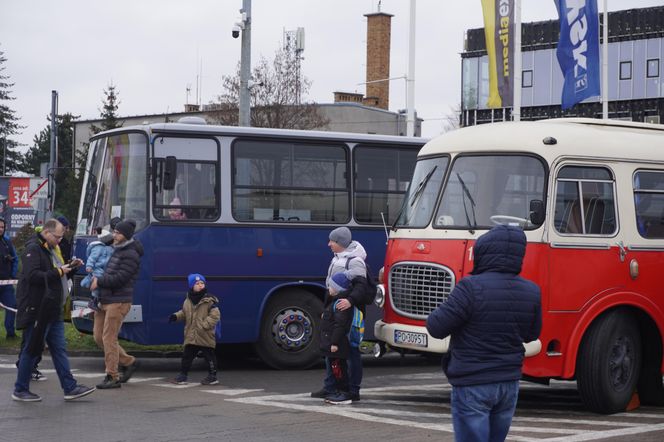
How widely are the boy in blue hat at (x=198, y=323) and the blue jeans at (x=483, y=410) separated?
774 centimetres

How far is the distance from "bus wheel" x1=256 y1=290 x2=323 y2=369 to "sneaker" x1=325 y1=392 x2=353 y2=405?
3.51 m

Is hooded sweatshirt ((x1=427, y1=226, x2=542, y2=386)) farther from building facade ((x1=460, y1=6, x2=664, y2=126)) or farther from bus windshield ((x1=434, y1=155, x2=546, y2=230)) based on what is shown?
building facade ((x1=460, y1=6, x2=664, y2=126))

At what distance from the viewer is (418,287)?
12695mm

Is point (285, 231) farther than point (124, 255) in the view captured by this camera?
Yes

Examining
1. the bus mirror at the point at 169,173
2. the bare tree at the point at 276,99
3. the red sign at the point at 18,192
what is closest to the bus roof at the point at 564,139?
the bus mirror at the point at 169,173

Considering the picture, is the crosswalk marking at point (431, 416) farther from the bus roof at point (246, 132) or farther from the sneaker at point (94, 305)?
the bus roof at point (246, 132)

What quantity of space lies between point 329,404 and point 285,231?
416cm

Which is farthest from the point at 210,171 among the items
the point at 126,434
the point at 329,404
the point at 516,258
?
the point at 516,258

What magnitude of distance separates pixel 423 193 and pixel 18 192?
4326 centimetres

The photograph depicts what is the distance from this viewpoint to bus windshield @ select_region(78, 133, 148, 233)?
50.9 ft

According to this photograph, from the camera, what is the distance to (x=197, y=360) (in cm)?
1780

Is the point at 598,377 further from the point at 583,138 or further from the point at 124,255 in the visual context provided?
the point at 124,255

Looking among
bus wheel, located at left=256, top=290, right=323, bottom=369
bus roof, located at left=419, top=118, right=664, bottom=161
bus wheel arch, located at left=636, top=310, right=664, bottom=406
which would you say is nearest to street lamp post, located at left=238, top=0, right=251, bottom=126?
bus wheel, located at left=256, top=290, right=323, bottom=369

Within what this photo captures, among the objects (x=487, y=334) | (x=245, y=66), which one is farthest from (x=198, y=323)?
(x=245, y=66)
